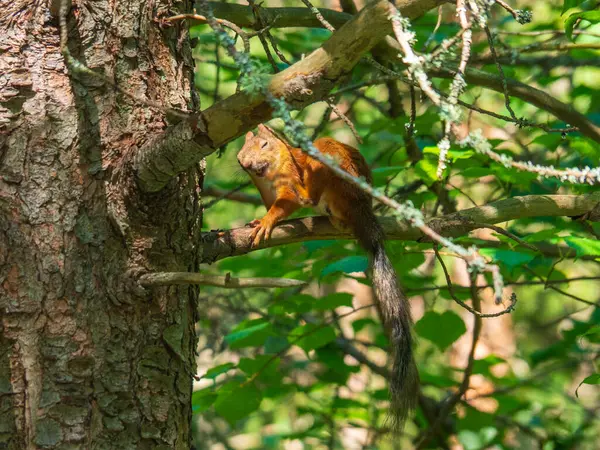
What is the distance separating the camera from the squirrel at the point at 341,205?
2189 mm

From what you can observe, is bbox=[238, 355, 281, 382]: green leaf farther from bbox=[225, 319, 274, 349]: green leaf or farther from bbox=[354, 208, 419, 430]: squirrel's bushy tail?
bbox=[354, 208, 419, 430]: squirrel's bushy tail

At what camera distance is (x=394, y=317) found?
2398 mm

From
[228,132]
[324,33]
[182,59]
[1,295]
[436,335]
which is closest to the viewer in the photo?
[228,132]

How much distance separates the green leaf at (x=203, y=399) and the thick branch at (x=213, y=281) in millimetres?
1495

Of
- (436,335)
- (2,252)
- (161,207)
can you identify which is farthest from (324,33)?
(2,252)

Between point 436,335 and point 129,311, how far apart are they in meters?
1.98

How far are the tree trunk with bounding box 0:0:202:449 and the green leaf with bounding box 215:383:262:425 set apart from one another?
1.11m

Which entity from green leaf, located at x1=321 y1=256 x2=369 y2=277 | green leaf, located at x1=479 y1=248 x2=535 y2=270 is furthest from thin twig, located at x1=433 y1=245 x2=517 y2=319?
green leaf, located at x1=321 y1=256 x2=369 y2=277

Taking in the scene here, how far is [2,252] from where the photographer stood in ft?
5.72

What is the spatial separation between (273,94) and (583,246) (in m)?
1.38

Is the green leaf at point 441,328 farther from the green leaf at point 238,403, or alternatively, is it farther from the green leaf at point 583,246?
the green leaf at point 583,246

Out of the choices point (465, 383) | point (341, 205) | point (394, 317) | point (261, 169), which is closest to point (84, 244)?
point (394, 317)

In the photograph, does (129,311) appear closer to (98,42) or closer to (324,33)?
(98,42)

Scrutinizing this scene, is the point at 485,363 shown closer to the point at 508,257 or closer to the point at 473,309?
→ the point at 508,257
